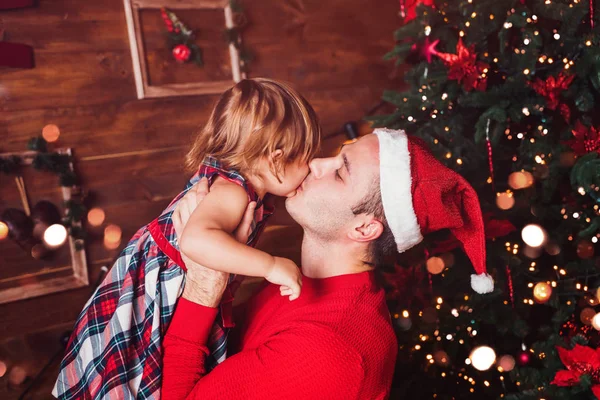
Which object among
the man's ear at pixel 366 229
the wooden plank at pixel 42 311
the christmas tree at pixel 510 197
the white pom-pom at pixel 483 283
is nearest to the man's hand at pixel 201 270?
the man's ear at pixel 366 229

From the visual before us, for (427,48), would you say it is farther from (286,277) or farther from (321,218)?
(286,277)

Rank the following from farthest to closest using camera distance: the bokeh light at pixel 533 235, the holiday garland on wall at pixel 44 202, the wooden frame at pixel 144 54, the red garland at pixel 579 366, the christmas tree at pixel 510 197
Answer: the wooden frame at pixel 144 54 < the holiday garland on wall at pixel 44 202 < the bokeh light at pixel 533 235 < the christmas tree at pixel 510 197 < the red garland at pixel 579 366

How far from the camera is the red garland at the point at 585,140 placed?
177 centimetres

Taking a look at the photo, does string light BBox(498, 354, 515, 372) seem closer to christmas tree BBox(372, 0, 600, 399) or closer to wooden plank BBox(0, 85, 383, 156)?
christmas tree BBox(372, 0, 600, 399)

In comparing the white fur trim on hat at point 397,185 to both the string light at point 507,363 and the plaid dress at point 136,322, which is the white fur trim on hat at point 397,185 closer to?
the plaid dress at point 136,322

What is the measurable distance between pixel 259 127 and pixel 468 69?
93 centimetres

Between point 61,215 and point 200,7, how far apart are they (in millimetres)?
1283

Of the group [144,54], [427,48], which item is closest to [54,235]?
[144,54]

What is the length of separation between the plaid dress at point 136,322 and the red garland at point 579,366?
1.21 meters

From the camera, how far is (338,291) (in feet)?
4.29

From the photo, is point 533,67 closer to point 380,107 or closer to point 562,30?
point 562,30

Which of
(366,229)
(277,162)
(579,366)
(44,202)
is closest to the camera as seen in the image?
(366,229)

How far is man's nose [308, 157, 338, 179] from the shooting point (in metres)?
1.40

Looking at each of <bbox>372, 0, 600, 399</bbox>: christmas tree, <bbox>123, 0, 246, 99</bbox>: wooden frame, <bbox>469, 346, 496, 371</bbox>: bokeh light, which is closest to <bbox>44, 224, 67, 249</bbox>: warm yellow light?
<bbox>123, 0, 246, 99</bbox>: wooden frame
